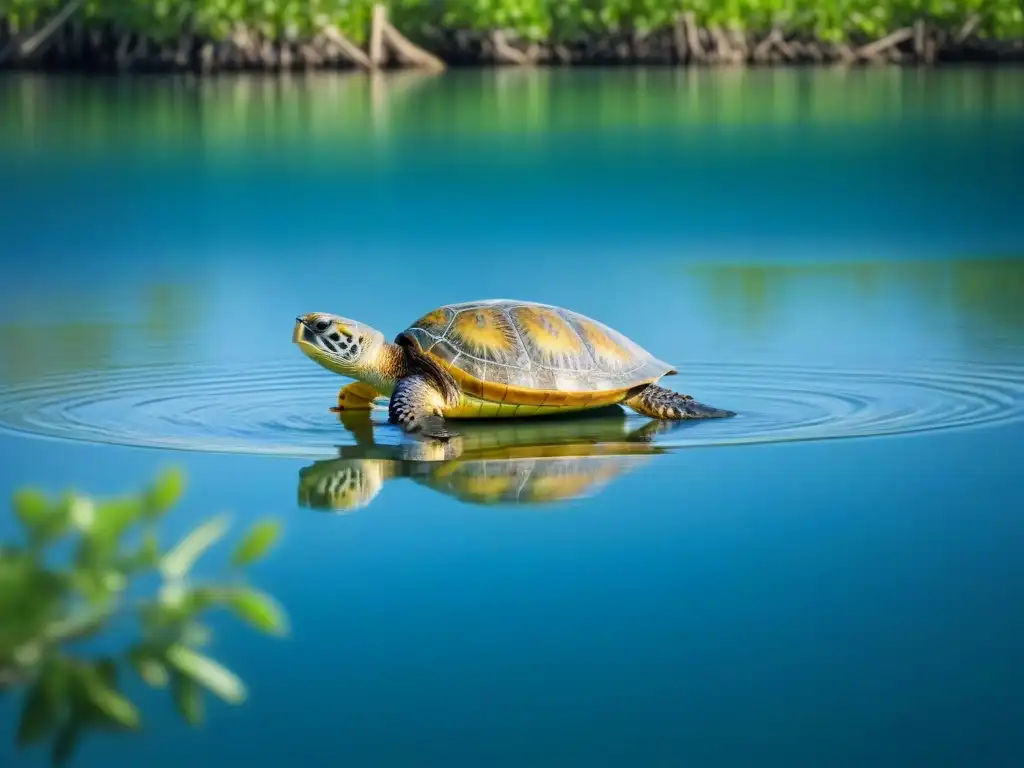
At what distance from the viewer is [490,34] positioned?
60125mm

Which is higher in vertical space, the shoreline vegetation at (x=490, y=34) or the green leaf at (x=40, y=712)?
the shoreline vegetation at (x=490, y=34)

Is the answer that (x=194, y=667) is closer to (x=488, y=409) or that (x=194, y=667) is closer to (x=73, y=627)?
(x=73, y=627)

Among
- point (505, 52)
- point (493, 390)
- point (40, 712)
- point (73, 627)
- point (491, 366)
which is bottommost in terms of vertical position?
point (493, 390)

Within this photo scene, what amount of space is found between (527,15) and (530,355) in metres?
51.3

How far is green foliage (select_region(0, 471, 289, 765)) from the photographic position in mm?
2236

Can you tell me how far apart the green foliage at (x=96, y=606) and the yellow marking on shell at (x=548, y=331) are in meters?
6.07

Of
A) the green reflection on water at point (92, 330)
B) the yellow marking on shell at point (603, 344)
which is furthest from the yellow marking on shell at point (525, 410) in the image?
the green reflection on water at point (92, 330)

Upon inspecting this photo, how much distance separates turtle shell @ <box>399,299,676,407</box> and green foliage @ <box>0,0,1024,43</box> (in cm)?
4613

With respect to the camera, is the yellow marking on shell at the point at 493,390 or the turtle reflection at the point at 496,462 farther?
the yellow marking on shell at the point at 493,390

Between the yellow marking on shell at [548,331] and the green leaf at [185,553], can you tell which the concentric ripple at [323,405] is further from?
the green leaf at [185,553]

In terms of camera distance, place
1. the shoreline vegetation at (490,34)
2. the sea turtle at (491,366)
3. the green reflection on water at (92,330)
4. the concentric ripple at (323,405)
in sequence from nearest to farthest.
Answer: the concentric ripple at (323,405)
the sea turtle at (491,366)
the green reflection on water at (92,330)
the shoreline vegetation at (490,34)

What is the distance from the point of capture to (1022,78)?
159 feet

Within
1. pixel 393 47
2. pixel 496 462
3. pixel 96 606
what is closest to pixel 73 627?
pixel 96 606

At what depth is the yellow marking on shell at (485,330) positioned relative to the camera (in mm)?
8391
